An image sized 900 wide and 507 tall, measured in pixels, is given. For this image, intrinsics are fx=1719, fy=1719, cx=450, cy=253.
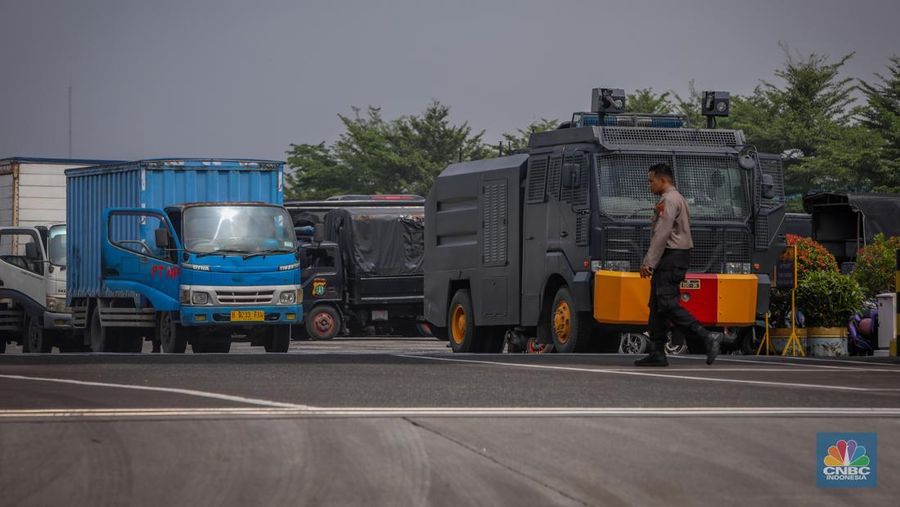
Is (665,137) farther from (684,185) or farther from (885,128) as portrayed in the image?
(885,128)

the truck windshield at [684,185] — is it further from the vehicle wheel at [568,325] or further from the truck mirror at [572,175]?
the vehicle wheel at [568,325]

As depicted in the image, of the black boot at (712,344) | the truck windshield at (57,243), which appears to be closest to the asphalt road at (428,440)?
the black boot at (712,344)

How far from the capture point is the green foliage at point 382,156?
8650cm

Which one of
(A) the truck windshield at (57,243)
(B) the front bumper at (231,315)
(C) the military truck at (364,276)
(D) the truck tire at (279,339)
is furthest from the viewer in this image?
(C) the military truck at (364,276)

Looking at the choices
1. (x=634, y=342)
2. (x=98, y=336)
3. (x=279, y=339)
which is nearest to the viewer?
(x=634, y=342)

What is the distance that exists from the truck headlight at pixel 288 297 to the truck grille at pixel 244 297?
0.50 feet

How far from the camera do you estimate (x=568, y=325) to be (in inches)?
876

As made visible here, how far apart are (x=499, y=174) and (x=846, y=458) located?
51.5 feet

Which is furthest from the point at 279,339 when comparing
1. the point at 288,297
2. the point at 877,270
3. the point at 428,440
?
the point at 428,440

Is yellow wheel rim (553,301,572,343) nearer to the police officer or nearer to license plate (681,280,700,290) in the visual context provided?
license plate (681,280,700,290)

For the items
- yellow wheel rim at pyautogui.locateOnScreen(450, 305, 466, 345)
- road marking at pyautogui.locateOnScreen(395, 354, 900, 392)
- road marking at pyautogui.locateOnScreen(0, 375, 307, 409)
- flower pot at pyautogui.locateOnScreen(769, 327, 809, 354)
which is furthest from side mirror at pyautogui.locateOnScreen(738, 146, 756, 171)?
road marking at pyautogui.locateOnScreen(0, 375, 307, 409)

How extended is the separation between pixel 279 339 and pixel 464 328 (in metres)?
3.71

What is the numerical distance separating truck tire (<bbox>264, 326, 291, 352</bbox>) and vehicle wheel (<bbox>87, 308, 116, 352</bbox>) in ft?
8.82

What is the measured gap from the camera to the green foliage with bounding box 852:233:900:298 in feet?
89.4
